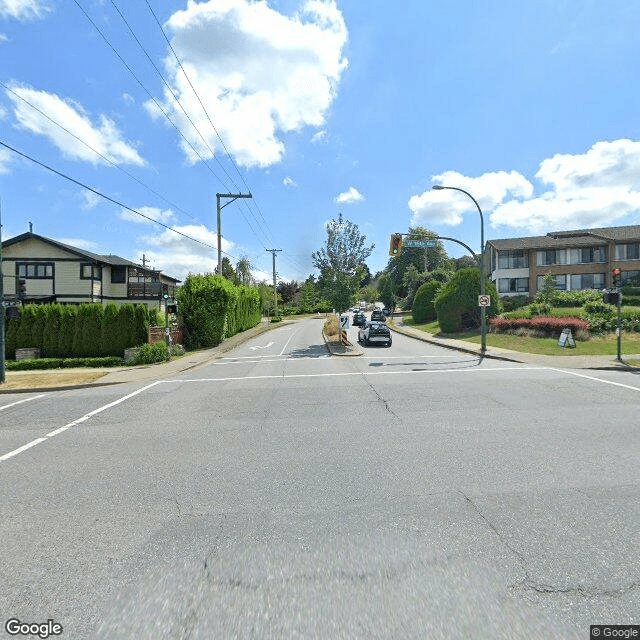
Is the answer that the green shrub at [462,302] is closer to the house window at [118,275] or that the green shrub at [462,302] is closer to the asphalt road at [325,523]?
the asphalt road at [325,523]

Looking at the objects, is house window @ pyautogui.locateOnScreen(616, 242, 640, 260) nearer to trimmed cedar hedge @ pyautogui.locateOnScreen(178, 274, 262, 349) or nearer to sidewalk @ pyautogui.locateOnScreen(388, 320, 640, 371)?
sidewalk @ pyautogui.locateOnScreen(388, 320, 640, 371)

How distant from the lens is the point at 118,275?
37.8m

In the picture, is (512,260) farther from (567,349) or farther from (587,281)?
(567,349)

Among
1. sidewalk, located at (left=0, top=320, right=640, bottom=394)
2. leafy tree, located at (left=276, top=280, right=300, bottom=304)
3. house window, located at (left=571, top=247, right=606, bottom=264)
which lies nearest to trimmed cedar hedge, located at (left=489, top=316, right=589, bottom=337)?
sidewalk, located at (left=0, top=320, right=640, bottom=394)

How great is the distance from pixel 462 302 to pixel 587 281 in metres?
26.8

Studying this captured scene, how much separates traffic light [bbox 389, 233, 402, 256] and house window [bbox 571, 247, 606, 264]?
122 feet

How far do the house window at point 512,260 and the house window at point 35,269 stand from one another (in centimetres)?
4812

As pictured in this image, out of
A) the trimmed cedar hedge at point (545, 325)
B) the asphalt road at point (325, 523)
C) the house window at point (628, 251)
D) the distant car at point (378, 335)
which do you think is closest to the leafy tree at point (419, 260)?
the house window at point (628, 251)

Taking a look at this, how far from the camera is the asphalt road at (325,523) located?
252cm

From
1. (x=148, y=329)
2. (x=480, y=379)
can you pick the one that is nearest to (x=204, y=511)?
(x=480, y=379)

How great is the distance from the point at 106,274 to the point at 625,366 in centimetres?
3927

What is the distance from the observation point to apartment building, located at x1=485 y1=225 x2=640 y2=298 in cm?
4384

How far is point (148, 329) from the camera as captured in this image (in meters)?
19.7

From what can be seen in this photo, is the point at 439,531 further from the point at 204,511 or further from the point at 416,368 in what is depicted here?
the point at 416,368
